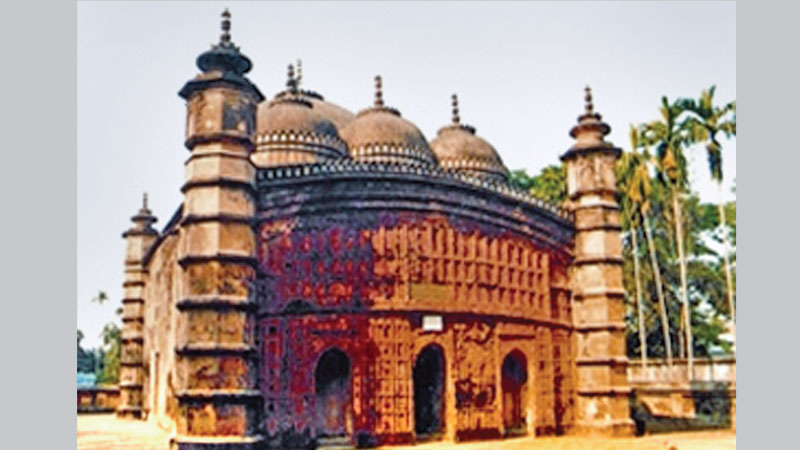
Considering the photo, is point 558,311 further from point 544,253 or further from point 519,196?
point 519,196

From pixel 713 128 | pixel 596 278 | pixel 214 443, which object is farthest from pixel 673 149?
pixel 214 443

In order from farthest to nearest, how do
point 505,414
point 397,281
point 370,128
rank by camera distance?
point 370,128, point 505,414, point 397,281

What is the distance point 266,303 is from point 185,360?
176cm

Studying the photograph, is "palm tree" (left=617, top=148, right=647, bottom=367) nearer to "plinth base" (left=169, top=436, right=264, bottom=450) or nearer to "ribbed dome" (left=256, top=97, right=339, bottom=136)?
"ribbed dome" (left=256, top=97, right=339, bottom=136)

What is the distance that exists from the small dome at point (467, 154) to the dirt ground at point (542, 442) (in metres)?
8.65

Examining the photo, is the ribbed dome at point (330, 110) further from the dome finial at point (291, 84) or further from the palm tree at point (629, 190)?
the palm tree at point (629, 190)

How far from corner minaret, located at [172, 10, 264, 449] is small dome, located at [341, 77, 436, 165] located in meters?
5.78

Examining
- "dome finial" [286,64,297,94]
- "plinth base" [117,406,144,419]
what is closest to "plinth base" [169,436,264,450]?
"dome finial" [286,64,297,94]

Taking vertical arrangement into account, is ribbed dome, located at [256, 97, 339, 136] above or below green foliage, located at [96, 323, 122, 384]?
above

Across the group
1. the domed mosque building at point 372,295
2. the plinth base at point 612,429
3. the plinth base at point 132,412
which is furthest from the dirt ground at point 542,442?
the plinth base at point 132,412

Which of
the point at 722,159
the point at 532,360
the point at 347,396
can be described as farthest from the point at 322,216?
the point at 722,159

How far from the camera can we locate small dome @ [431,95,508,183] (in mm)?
21219

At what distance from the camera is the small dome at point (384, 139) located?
60.0 ft

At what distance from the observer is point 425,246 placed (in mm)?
13914
